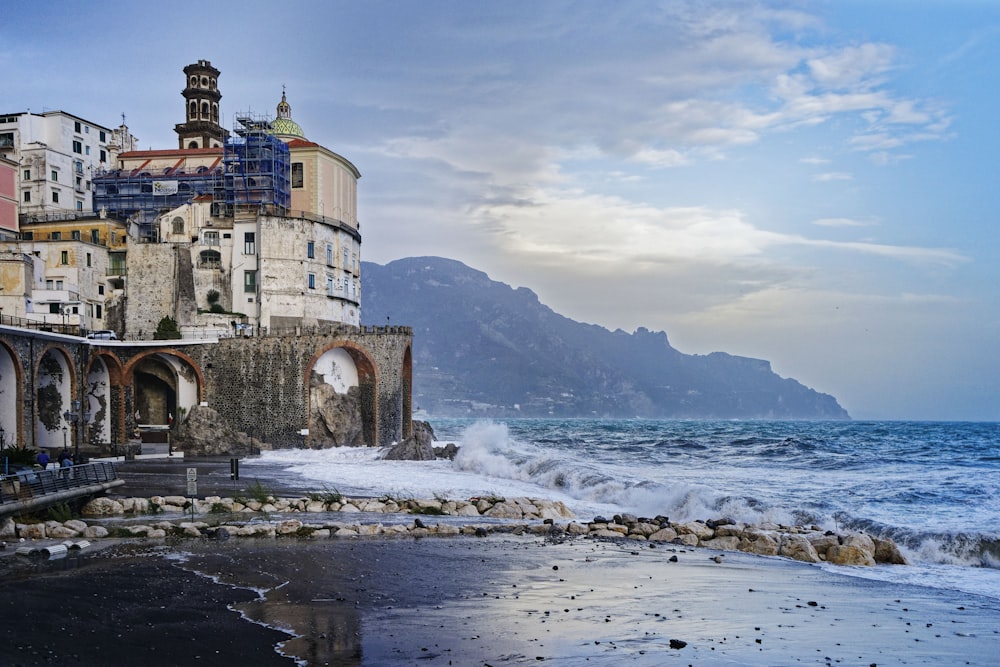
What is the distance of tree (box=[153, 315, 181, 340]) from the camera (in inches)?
2180

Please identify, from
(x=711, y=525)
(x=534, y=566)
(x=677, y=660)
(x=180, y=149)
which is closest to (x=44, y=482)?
(x=534, y=566)

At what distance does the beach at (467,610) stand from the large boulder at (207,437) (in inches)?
1351

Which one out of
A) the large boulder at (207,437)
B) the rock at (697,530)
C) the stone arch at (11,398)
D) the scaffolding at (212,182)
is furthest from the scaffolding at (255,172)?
the rock at (697,530)

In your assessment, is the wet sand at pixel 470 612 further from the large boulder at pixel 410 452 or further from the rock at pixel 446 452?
the rock at pixel 446 452

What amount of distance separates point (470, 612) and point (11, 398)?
111ft

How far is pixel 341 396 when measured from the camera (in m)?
53.0

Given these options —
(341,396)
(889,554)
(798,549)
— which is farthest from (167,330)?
(889,554)

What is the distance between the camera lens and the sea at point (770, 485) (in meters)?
17.5

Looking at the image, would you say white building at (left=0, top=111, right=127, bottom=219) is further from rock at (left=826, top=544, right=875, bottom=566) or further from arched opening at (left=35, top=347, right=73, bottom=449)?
rock at (left=826, top=544, right=875, bottom=566)

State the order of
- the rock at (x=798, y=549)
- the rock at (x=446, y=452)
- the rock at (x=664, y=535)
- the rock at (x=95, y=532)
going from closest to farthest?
1. the rock at (x=798, y=549)
2. the rock at (x=95, y=532)
3. the rock at (x=664, y=535)
4. the rock at (x=446, y=452)

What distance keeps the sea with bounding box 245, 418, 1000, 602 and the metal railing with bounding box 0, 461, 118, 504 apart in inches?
288

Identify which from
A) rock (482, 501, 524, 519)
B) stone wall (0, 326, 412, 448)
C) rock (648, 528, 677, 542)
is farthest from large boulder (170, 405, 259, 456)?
rock (648, 528, 677, 542)

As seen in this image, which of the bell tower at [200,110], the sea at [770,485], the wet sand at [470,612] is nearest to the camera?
the wet sand at [470,612]

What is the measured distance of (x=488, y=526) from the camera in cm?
1981
